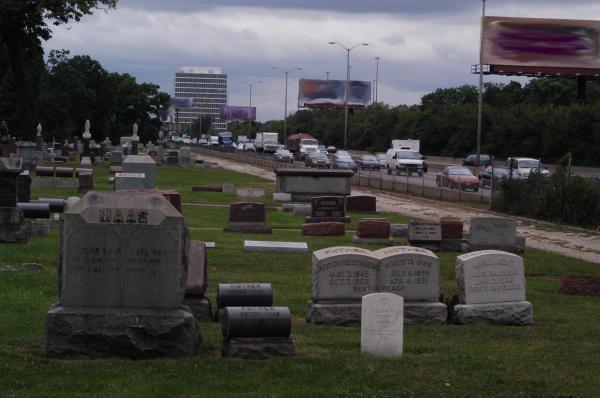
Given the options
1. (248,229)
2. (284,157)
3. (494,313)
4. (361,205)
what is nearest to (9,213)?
→ (248,229)

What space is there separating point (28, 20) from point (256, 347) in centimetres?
4922

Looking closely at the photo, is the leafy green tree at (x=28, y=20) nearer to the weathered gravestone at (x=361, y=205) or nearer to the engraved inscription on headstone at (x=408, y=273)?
the weathered gravestone at (x=361, y=205)

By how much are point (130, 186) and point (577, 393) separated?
1957cm

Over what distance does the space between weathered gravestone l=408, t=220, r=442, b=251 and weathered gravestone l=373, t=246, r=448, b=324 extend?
10.3 metres

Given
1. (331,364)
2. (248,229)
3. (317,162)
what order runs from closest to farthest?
(331,364) → (248,229) → (317,162)

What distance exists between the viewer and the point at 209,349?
36.4 feet

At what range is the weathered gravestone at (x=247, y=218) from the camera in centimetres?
2678

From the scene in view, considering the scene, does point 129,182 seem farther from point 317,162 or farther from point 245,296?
point 317,162

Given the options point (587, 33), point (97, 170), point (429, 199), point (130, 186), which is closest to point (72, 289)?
point (130, 186)

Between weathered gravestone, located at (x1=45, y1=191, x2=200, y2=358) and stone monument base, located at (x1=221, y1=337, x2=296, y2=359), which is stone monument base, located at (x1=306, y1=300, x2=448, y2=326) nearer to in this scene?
stone monument base, located at (x1=221, y1=337, x2=296, y2=359)

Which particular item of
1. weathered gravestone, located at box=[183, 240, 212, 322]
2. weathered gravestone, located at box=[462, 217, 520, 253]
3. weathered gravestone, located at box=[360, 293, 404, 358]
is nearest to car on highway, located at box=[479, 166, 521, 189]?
weathered gravestone, located at box=[462, 217, 520, 253]

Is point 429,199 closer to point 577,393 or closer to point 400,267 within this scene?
point 400,267

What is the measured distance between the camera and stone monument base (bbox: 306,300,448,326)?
13094 mm

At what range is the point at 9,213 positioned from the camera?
20672 mm
